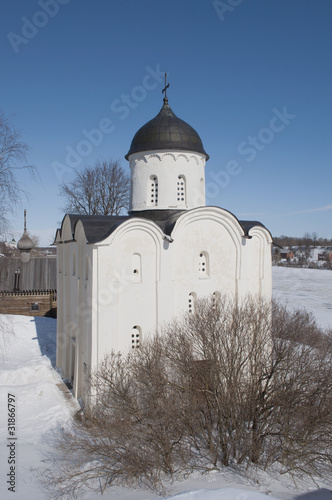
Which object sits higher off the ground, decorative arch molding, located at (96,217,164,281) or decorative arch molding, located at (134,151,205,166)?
decorative arch molding, located at (134,151,205,166)

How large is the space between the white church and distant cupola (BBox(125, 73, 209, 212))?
0.11ft

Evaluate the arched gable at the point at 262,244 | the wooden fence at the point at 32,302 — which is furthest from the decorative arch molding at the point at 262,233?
the wooden fence at the point at 32,302

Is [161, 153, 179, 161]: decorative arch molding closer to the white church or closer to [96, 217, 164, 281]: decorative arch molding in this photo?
the white church

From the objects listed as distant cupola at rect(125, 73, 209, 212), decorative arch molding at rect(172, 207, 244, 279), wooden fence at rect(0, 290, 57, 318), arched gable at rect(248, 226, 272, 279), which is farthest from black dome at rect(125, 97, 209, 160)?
wooden fence at rect(0, 290, 57, 318)

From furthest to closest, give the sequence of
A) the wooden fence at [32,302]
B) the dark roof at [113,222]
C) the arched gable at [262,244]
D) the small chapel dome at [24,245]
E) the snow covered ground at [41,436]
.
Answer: the small chapel dome at [24,245], the wooden fence at [32,302], the arched gable at [262,244], the dark roof at [113,222], the snow covered ground at [41,436]

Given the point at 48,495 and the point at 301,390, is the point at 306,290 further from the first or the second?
the point at 48,495

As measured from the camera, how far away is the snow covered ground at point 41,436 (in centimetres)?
737

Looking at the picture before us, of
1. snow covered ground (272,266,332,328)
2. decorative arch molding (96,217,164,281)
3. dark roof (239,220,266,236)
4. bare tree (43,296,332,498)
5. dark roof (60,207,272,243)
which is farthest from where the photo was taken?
snow covered ground (272,266,332,328)

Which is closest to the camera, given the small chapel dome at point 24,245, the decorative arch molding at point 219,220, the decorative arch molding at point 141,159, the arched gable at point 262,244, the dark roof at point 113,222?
the dark roof at point 113,222

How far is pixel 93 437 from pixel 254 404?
3628mm

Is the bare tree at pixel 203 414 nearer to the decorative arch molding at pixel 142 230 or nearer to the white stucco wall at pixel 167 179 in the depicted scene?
the decorative arch molding at pixel 142 230

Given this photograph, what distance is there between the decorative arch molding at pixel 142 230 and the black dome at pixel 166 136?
3.53 meters

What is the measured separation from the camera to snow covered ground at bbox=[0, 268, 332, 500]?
24.2 feet

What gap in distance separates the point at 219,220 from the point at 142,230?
2558mm
